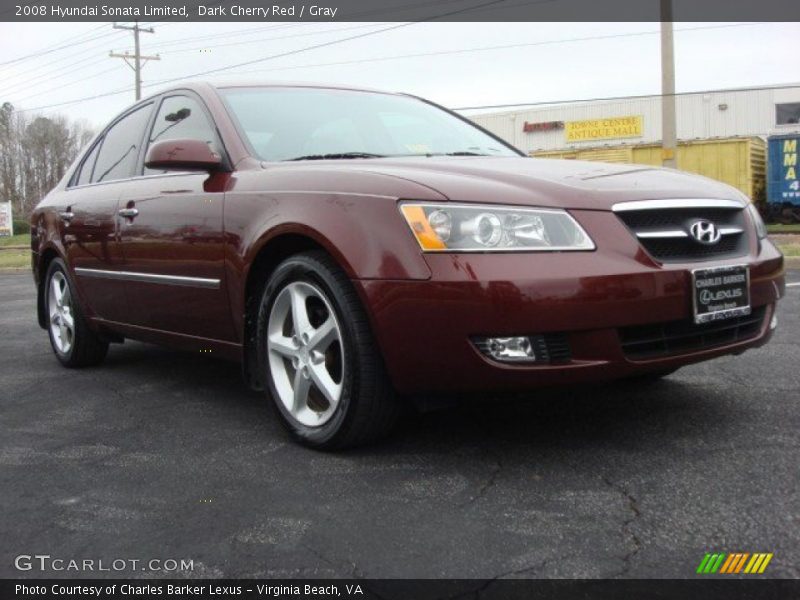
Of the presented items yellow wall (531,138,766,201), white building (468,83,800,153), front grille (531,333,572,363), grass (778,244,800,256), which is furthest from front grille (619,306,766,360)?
white building (468,83,800,153)

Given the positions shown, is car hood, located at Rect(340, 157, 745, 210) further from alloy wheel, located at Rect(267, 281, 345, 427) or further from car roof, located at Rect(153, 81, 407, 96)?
car roof, located at Rect(153, 81, 407, 96)

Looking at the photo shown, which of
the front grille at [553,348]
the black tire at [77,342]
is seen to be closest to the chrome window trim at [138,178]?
the black tire at [77,342]

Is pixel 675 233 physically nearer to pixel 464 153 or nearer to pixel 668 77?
pixel 464 153

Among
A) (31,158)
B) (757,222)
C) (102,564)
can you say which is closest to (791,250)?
(757,222)

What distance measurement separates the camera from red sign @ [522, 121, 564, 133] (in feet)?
111

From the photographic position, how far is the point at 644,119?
3291cm

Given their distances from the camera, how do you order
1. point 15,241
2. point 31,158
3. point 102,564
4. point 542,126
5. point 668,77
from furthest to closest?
point 31,158, point 542,126, point 15,241, point 668,77, point 102,564

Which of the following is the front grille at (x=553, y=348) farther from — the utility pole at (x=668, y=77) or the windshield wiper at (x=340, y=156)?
the utility pole at (x=668, y=77)

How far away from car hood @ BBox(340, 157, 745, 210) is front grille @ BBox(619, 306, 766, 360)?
44 cm

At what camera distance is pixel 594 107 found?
33.4m

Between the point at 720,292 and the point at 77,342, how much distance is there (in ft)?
12.2

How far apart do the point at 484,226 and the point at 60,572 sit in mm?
1600
